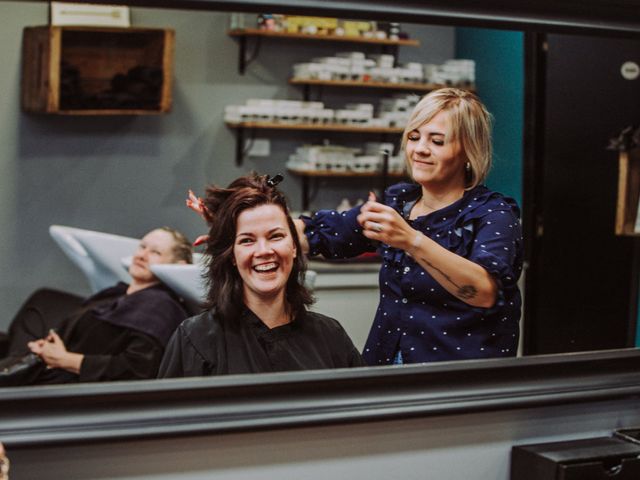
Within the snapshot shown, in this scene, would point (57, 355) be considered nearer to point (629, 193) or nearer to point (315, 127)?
point (629, 193)

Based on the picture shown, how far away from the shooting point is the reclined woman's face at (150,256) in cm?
367

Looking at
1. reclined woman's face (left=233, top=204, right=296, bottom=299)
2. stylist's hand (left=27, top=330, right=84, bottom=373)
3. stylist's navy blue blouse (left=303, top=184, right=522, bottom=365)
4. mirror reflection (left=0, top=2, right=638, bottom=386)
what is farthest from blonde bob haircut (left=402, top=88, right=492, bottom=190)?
mirror reflection (left=0, top=2, right=638, bottom=386)

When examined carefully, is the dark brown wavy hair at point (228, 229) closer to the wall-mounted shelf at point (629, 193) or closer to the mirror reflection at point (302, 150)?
the wall-mounted shelf at point (629, 193)

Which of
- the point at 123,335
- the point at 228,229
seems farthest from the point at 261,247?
the point at 123,335

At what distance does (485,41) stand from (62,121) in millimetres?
2552

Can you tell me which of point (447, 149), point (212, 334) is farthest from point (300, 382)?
point (447, 149)

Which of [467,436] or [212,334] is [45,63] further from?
[467,436]

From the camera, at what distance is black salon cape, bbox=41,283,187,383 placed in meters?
3.41

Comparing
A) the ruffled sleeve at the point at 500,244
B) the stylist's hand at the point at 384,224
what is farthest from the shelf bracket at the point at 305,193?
the stylist's hand at the point at 384,224

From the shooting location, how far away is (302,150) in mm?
5867

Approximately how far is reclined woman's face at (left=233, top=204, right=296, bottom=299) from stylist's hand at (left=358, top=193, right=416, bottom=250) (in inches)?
14.0

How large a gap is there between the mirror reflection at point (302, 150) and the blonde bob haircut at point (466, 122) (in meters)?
2.43

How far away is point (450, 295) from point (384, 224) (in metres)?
0.26

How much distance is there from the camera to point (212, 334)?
2.04 meters
